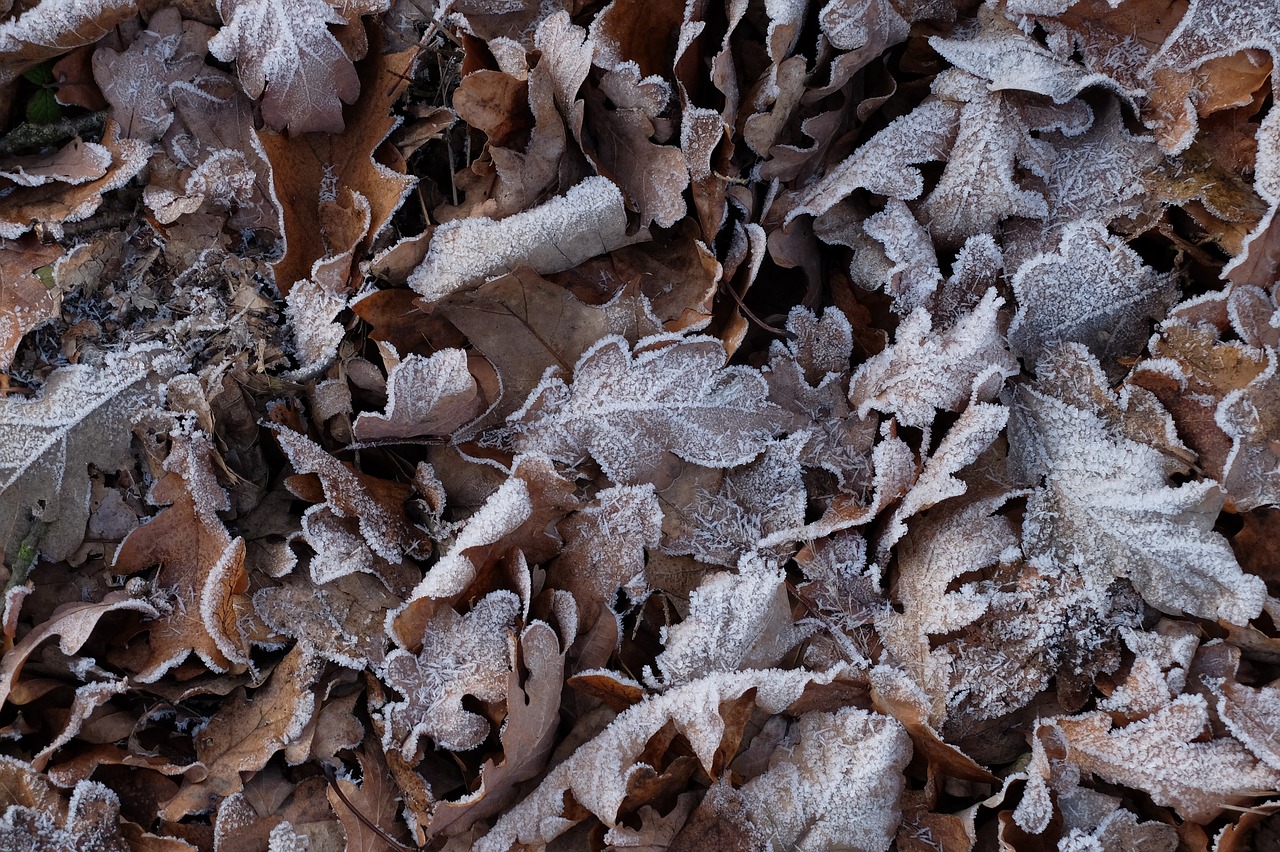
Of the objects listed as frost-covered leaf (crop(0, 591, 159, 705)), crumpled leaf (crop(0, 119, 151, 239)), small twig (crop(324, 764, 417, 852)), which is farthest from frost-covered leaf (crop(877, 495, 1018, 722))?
crumpled leaf (crop(0, 119, 151, 239))

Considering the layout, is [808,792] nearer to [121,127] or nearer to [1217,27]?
[1217,27]

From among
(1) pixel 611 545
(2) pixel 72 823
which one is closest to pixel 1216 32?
(1) pixel 611 545

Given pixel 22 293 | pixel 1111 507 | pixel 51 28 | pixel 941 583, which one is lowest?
pixel 941 583

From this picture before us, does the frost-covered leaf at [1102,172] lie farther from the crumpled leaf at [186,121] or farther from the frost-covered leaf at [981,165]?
the crumpled leaf at [186,121]

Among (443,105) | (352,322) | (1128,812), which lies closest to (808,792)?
(1128,812)

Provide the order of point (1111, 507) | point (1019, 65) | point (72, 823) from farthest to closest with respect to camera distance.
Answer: point (1019, 65) → point (1111, 507) → point (72, 823)

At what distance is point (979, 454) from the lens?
1.69 meters

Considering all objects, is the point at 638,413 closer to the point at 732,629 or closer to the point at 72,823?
the point at 732,629

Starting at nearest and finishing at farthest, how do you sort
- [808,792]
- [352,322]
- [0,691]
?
[0,691]
[808,792]
[352,322]

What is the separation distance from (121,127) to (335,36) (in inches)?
18.6

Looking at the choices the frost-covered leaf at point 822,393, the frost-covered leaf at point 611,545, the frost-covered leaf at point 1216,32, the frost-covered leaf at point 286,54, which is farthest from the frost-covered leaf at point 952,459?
the frost-covered leaf at point 286,54

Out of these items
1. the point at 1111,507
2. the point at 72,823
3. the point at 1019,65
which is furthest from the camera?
the point at 1019,65

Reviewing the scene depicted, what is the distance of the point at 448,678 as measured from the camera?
1596 millimetres

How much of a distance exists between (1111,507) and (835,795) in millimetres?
741
